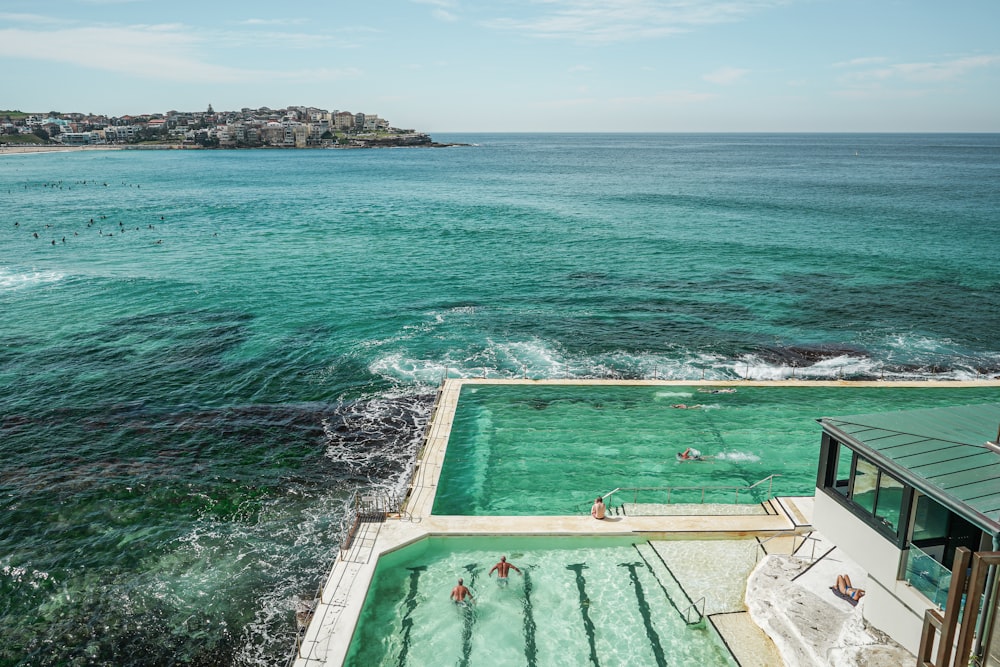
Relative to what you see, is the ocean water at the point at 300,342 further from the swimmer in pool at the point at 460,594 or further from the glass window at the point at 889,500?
the glass window at the point at 889,500

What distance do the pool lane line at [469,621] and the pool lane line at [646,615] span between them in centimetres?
365

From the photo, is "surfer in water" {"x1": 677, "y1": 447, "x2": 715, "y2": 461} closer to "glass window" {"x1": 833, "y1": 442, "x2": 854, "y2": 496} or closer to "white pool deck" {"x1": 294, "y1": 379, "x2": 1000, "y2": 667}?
"white pool deck" {"x1": 294, "y1": 379, "x2": 1000, "y2": 667}

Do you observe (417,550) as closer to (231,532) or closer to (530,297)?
(231,532)

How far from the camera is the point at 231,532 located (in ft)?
64.0

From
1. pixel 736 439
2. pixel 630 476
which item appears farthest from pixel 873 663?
pixel 736 439

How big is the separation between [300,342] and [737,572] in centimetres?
2670

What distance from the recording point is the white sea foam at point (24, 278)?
47319mm

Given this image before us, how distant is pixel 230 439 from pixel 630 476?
50.1ft

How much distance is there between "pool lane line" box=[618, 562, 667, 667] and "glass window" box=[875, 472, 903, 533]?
5.23m

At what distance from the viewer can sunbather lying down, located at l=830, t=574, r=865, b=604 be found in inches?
534

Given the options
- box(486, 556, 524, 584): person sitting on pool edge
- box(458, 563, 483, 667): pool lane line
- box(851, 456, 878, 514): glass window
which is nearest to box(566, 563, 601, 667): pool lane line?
box(486, 556, 524, 584): person sitting on pool edge

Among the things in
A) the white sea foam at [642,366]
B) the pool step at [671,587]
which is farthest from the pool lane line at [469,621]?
the white sea foam at [642,366]

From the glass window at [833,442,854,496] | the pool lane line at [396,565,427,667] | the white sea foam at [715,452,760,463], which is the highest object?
the glass window at [833,442,854,496]

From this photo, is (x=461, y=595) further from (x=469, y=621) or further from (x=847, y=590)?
(x=847, y=590)
